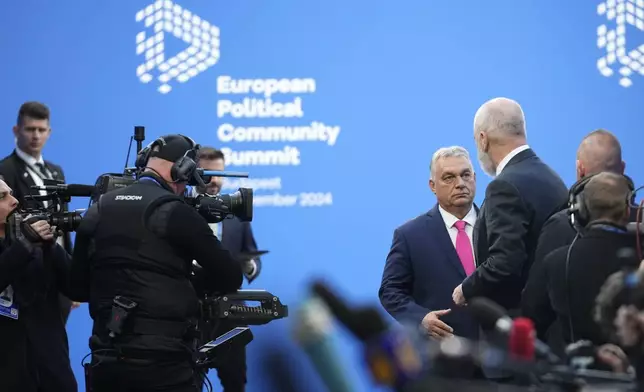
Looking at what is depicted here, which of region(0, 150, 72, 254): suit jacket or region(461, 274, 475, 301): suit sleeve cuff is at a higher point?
region(0, 150, 72, 254): suit jacket

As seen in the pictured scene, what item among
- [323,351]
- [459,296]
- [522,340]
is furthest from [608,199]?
[323,351]

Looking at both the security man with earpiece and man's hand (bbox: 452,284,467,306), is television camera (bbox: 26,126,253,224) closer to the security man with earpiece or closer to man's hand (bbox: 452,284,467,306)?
the security man with earpiece

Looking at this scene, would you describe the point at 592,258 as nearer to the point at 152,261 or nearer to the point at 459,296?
the point at 459,296

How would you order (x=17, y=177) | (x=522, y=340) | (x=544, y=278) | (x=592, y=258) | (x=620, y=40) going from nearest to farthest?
(x=522, y=340), (x=592, y=258), (x=544, y=278), (x=17, y=177), (x=620, y=40)

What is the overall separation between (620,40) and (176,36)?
2.99 metres

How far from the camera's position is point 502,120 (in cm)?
452

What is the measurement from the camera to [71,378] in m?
5.02

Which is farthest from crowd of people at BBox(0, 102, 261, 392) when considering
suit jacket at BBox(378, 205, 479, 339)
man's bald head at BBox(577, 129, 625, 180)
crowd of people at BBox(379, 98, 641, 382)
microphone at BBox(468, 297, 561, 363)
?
microphone at BBox(468, 297, 561, 363)

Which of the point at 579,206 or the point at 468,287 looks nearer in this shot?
the point at 579,206

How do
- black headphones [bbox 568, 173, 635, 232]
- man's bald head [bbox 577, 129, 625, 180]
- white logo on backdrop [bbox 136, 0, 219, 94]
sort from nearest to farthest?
black headphones [bbox 568, 173, 635, 232] → man's bald head [bbox 577, 129, 625, 180] → white logo on backdrop [bbox 136, 0, 219, 94]

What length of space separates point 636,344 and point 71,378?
3546mm

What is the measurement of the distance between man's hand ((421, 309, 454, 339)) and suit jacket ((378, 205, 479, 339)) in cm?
6

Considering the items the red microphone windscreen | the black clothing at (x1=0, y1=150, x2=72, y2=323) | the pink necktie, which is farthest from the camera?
the black clothing at (x1=0, y1=150, x2=72, y2=323)

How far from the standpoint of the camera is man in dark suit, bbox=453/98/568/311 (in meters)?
4.26
